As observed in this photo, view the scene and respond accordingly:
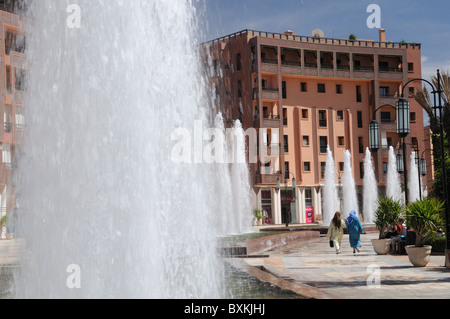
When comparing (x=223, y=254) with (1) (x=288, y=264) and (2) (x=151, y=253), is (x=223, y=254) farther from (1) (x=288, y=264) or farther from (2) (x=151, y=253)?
(2) (x=151, y=253)

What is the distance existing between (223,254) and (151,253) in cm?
804

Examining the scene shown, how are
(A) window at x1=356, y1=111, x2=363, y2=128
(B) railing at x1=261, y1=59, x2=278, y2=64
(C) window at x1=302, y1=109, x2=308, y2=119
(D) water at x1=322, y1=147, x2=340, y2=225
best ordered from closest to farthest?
(D) water at x1=322, y1=147, x2=340, y2=225 → (B) railing at x1=261, y1=59, x2=278, y2=64 → (C) window at x1=302, y1=109, x2=308, y2=119 → (A) window at x1=356, y1=111, x2=363, y2=128

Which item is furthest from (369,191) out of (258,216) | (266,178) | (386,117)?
(258,216)

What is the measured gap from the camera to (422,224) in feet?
47.0

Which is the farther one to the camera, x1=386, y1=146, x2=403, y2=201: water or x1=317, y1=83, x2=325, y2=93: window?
x1=317, y1=83, x2=325, y2=93: window

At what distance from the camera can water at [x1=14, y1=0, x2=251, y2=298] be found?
799cm

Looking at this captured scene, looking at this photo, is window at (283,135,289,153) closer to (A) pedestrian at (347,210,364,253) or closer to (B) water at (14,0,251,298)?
(A) pedestrian at (347,210,364,253)

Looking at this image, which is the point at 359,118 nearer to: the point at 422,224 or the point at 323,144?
the point at 323,144

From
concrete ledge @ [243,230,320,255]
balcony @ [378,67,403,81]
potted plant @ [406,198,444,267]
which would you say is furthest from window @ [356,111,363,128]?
potted plant @ [406,198,444,267]

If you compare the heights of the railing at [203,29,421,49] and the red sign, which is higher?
the railing at [203,29,421,49]

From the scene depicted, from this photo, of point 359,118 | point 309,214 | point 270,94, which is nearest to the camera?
point 270,94

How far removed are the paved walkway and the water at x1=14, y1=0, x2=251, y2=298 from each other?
2515mm

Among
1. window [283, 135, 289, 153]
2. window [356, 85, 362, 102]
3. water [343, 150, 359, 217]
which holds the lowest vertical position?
water [343, 150, 359, 217]

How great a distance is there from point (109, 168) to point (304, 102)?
5023cm
